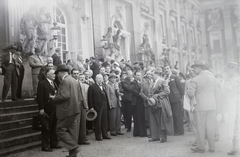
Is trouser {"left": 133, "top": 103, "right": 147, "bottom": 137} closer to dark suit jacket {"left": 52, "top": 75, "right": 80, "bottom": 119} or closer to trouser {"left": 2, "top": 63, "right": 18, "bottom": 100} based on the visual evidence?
dark suit jacket {"left": 52, "top": 75, "right": 80, "bottom": 119}

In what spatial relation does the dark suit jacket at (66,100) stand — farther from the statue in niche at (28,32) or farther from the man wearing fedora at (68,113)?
the statue in niche at (28,32)

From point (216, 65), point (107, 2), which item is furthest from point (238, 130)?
point (216, 65)

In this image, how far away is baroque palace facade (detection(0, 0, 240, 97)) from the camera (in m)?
10.8

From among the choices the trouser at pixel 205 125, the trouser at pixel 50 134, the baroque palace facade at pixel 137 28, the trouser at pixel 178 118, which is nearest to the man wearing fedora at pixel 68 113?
the trouser at pixel 50 134

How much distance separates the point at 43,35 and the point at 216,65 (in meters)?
27.0

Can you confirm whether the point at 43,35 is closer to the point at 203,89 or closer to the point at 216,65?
the point at 203,89

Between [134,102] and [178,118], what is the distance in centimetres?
133

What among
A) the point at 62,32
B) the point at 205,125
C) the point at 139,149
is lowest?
the point at 139,149

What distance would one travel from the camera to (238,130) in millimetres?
4895

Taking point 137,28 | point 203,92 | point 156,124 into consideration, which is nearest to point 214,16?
point 137,28

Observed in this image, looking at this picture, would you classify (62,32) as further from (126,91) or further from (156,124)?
(156,124)

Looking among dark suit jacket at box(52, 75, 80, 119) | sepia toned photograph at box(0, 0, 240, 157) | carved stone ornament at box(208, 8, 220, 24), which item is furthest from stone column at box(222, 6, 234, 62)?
dark suit jacket at box(52, 75, 80, 119)

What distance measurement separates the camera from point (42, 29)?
10.5 meters

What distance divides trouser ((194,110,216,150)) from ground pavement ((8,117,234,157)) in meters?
0.21
